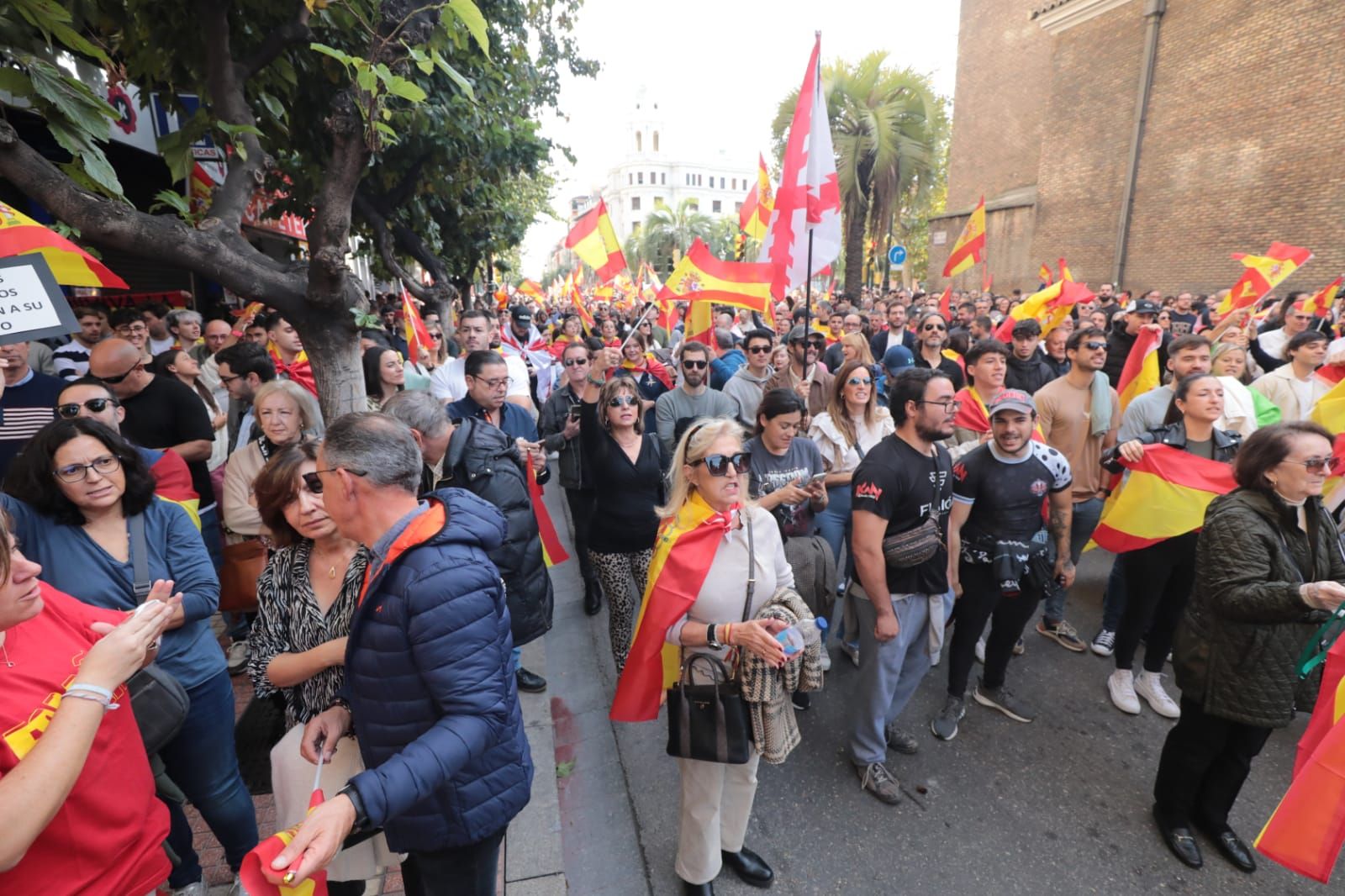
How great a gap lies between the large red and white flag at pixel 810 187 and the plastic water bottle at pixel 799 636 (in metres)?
3.70

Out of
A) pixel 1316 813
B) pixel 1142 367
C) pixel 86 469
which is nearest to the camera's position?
pixel 1316 813

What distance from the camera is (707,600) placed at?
2344 mm

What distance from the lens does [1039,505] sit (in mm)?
3385

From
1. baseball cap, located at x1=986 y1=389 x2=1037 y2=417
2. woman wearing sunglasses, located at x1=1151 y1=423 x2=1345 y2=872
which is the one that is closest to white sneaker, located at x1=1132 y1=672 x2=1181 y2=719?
woman wearing sunglasses, located at x1=1151 y1=423 x2=1345 y2=872

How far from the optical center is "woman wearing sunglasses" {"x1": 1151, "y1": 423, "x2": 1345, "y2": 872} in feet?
8.16

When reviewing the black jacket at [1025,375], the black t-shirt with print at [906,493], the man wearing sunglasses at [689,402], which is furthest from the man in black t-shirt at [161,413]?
the black jacket at [1025,375]

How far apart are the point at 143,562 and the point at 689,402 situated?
134 inches

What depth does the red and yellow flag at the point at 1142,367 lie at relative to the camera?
511cm

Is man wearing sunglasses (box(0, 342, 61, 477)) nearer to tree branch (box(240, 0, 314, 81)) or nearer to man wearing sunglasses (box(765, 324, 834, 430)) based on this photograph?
tree branch (box(240, 0, 314, 81))

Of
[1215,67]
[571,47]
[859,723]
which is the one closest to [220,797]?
[859,723]

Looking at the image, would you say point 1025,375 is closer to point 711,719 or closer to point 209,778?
point 711,719

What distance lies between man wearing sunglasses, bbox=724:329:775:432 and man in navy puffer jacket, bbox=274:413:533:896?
12.1ft

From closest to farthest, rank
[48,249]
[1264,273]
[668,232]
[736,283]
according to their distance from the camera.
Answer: [48,249], [736,283], [1264,273], [668,232]

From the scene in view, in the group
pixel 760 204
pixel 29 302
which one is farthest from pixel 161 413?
pixel 760 204
